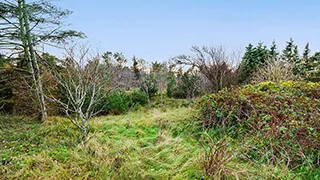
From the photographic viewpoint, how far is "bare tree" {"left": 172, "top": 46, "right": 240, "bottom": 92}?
9.57 metres

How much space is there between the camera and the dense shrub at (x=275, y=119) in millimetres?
2451

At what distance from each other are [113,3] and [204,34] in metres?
4.98

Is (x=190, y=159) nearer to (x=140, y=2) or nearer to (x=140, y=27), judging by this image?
(x=140, y=2)

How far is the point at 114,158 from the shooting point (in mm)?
2621

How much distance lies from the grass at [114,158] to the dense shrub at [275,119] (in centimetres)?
37

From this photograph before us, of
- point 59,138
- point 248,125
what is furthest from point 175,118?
point 59,138

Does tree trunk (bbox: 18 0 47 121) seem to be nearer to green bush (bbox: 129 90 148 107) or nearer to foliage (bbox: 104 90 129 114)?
foliage (bbox: 104 90 129 114)

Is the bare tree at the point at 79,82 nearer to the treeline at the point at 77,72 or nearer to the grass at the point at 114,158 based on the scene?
the treeline at the point at 77,72

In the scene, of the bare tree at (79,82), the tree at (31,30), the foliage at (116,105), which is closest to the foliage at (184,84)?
the foliage at (116,105)

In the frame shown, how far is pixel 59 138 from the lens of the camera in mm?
3881

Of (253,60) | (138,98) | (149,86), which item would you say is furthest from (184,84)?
(253,60)

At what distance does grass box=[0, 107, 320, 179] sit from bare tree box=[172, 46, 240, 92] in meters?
5.99

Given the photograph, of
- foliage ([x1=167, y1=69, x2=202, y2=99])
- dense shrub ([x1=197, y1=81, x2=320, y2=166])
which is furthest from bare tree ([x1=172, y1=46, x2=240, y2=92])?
dense shrub ([x1=197, y1=81, x2=320, y2=166])

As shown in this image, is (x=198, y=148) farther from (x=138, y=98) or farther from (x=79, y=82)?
(x=138, y=98)
